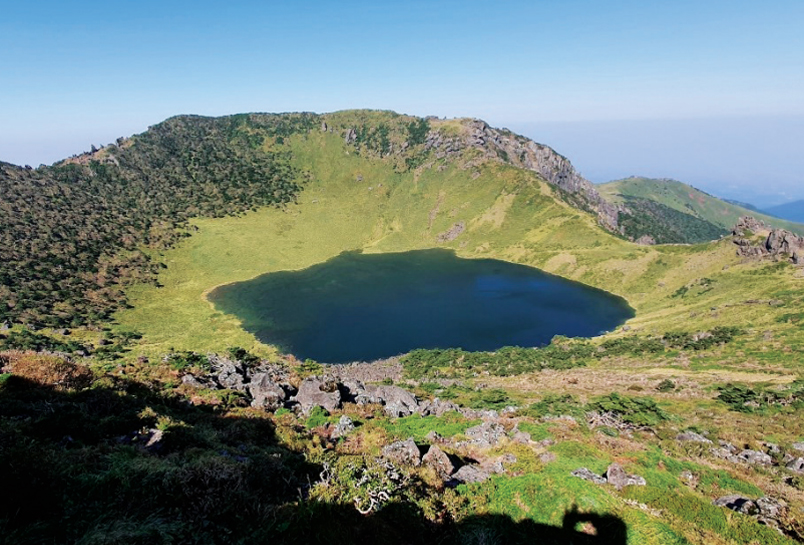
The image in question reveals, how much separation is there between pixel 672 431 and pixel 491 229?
159 metres

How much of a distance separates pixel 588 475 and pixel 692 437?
15570 mm

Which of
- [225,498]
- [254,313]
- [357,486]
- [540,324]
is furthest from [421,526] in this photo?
[254,313]

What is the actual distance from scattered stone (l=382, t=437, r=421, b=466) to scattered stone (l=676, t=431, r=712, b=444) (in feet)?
67.3

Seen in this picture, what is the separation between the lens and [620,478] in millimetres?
18391

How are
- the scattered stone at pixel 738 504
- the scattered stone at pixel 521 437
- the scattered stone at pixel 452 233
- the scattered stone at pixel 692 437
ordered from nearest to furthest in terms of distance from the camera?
the scattered stone at pixel 738 504 → the scattered stone at pixel 521 437 → the scattered stone at pixel 692 437 → the scattered stone at pixel 452 233

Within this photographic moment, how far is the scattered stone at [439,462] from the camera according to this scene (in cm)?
1822

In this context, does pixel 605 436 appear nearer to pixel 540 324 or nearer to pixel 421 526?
pixel 421 526

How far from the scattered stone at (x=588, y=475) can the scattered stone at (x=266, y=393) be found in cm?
1966

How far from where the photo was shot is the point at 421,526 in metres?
13.3

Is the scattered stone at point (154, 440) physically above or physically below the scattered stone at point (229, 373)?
above

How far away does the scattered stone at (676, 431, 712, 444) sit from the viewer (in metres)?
27.9

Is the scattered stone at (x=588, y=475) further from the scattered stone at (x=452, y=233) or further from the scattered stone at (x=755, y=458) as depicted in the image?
the scattered stone at (x=452, y=233)

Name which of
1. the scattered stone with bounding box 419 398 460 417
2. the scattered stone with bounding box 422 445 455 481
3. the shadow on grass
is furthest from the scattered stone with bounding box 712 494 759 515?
the scattered stone with bounding box 419 398 460 417

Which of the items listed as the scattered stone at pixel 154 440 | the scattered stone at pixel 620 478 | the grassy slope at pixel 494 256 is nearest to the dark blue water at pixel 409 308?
the grassy slope at pixel 494 256
